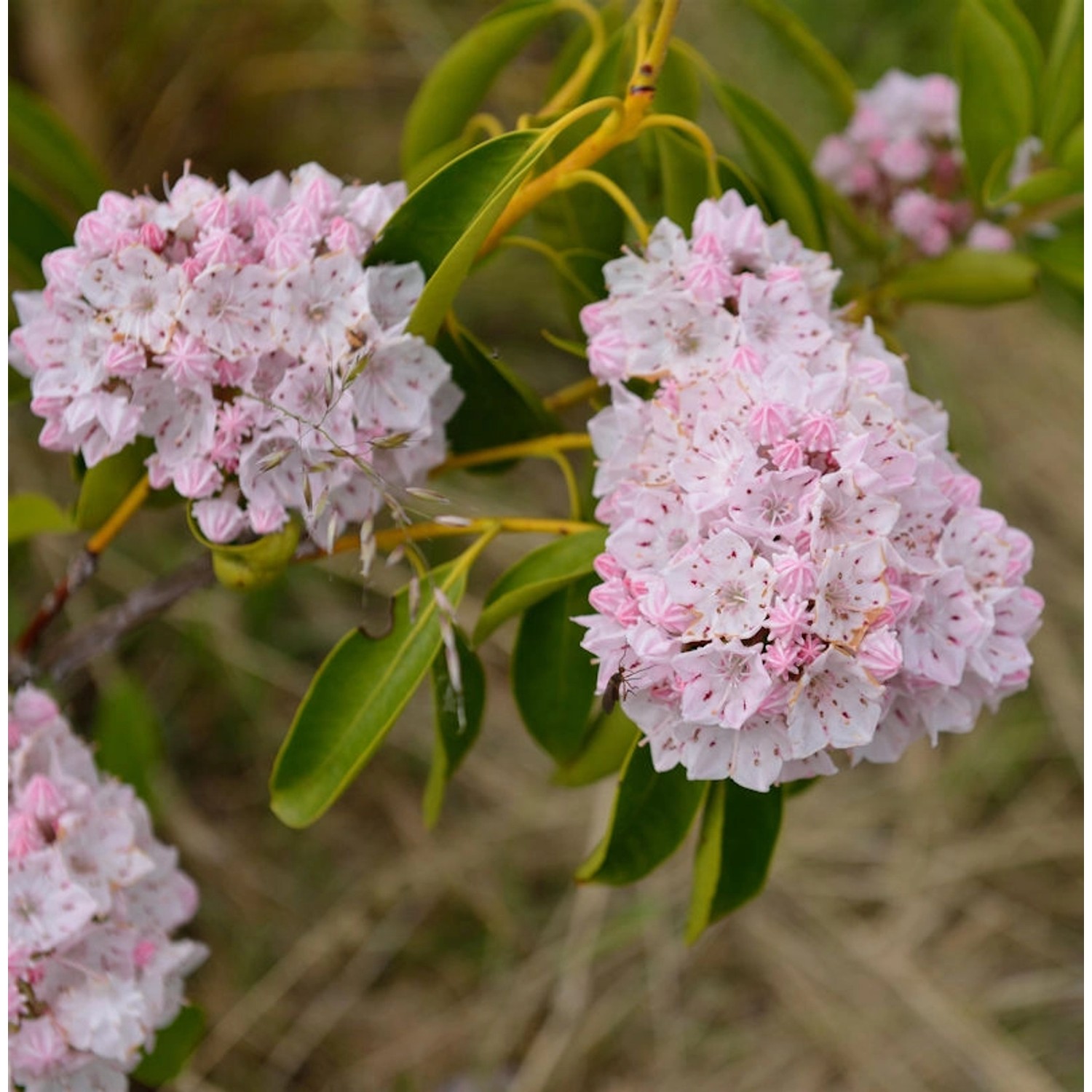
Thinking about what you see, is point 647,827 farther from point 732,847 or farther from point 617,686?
point 617,686

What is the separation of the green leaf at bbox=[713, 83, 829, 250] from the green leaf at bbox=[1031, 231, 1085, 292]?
0.98 feet

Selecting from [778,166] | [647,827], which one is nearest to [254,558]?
[647,827]

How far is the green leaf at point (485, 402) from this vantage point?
3.33 feet

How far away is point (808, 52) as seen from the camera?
1.29 metres

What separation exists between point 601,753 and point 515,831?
109cm

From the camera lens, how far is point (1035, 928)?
7.00 feet

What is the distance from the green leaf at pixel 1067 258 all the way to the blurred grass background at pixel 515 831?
0.46 m

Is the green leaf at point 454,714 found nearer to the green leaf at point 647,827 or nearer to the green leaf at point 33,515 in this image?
the green leaf at point 647,827

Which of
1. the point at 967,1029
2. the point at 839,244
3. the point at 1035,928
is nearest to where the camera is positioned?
the point at 967,1029

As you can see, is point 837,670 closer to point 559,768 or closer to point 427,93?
point 559,768

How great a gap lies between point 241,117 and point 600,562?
6.18ft

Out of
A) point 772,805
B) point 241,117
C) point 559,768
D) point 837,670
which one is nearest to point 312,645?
point 241,117

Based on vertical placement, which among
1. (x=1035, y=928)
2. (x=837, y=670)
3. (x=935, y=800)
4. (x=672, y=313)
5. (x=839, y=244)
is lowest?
(x=1035, y=928)

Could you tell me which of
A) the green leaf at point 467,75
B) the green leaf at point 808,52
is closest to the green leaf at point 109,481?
the green leaf at point 467,75
